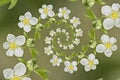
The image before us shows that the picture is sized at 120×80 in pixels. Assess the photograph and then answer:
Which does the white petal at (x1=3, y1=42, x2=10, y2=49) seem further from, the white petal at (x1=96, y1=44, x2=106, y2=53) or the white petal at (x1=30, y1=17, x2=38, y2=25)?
the white petal at (x1=96, y1=44, x2=106, y2=53)

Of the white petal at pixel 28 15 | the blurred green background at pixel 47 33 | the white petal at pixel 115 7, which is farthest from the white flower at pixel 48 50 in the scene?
the white petal at pixel 115 7

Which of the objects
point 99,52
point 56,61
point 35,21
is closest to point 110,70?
point 99,52

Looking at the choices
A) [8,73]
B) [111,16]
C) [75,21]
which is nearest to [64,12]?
[75,21]

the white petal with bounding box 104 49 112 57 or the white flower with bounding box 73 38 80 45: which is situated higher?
the white flower with bounding box 73 38 80 45

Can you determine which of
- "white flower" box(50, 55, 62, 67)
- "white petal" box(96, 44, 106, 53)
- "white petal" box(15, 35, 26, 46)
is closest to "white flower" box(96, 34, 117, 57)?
"white petal" box(96, 44, 106, 53)

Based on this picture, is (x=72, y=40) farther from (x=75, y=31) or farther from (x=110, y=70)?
(x=110, y=70)

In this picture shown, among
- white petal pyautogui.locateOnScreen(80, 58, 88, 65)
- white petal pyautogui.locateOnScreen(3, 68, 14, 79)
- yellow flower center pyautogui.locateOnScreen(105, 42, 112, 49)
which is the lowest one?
white petal pyautogui.locateOnScreen(3, 68, 14, 79)

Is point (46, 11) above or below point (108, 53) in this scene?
above

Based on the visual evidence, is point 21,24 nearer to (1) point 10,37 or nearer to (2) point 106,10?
(1) point 10,37
